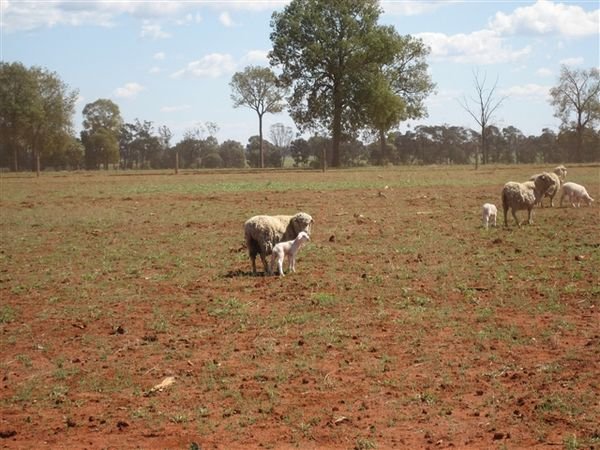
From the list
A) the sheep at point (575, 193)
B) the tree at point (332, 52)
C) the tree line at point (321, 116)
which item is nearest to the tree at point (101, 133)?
the tree line at point (321, 116)

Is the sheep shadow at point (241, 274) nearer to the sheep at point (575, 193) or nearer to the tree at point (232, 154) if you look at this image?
the sheep at point (575, 193)

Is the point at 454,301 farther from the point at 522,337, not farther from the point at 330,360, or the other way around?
the point at 330,360

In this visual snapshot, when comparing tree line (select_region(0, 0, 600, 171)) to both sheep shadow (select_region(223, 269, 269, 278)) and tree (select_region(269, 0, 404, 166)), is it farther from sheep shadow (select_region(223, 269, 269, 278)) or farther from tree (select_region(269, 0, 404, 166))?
sheep shadow (select_region(223, 269, 269, 278))

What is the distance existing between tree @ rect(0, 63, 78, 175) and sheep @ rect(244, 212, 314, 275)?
6469cm

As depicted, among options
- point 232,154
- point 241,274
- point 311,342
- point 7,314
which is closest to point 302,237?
point 241,274

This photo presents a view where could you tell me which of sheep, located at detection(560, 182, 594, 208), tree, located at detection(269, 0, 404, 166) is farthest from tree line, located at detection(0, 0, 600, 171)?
sheep, located at detection(560, 182, 594, 208)

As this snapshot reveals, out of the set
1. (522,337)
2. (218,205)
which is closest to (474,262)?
(522,337)

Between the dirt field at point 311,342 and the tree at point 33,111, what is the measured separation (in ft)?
203

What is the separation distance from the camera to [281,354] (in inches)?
361

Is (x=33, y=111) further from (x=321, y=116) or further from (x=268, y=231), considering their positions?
(x=268, y=231)

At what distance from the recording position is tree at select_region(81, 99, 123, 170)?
308 ft

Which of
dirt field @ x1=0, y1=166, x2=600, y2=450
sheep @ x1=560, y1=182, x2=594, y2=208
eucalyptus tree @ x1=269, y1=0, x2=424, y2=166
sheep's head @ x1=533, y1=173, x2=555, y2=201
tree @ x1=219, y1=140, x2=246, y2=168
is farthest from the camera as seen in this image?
tree @ x1=219, y1=140, x2=246, y2=168

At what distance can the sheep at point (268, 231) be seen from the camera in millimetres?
13477

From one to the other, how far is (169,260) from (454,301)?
6508mm
